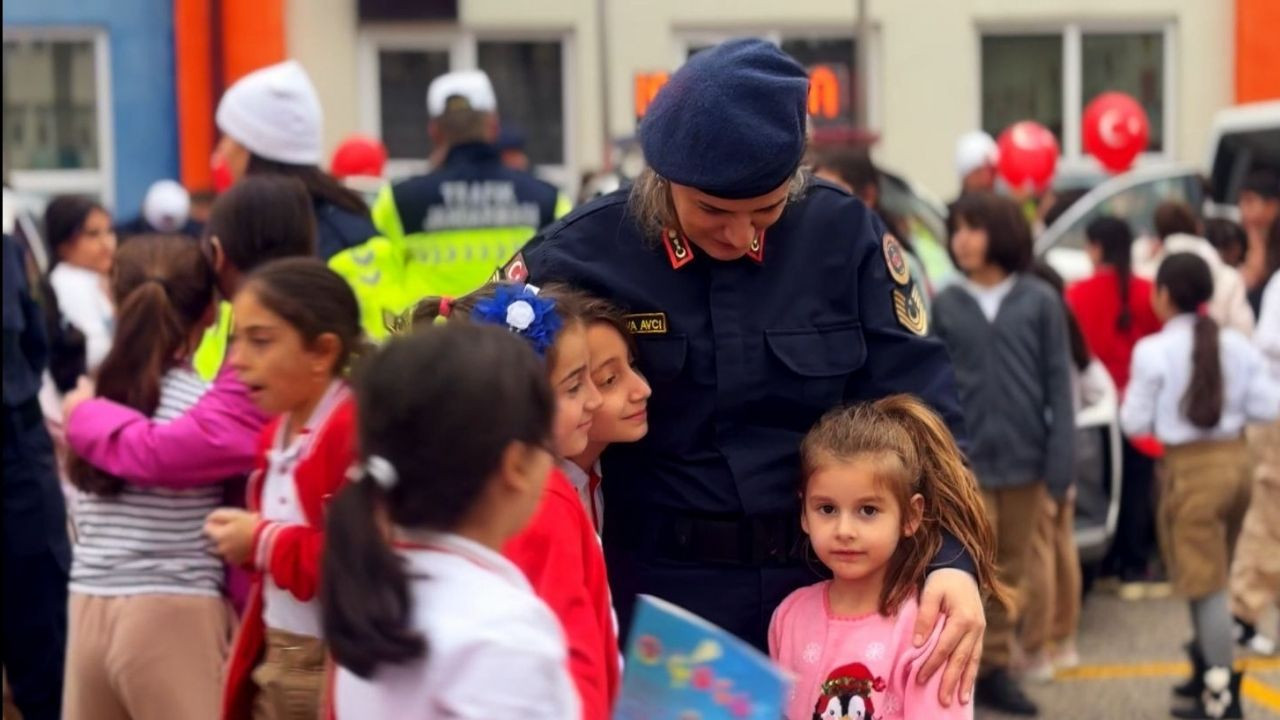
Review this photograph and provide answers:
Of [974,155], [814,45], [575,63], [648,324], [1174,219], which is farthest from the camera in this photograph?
[814,45]

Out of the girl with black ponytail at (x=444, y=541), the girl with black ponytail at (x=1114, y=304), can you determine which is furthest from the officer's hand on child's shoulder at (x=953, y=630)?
the girl with black ponytail at (x=1114, y=304)

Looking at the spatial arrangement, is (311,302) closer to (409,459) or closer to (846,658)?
(846,658)

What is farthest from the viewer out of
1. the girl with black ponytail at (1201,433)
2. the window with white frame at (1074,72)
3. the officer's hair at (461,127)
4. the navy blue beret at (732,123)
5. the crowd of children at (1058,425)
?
the window with white frame at (1074,72)

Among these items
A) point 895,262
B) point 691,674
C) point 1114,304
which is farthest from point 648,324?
point 1114,304

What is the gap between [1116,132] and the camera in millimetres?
14258

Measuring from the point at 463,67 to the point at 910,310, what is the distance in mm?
14149

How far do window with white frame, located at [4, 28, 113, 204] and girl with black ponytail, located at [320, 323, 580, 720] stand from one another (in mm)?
15023

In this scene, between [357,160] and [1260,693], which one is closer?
[1260,693]

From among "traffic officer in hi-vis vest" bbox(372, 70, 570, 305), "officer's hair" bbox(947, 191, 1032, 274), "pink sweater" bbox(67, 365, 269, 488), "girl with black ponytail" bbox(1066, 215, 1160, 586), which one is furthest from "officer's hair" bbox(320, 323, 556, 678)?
"girl with black ponytail" bbox(1066, 215, 1160, 586)

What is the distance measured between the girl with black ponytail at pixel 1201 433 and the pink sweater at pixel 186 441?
3842mm

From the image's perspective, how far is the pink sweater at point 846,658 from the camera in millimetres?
3328

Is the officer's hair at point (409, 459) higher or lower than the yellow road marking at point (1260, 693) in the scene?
higher

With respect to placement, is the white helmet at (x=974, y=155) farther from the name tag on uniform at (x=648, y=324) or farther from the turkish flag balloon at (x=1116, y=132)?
the name tag on uniform at (x=648, y=324)

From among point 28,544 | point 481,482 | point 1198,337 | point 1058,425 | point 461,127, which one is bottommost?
point 28,544
